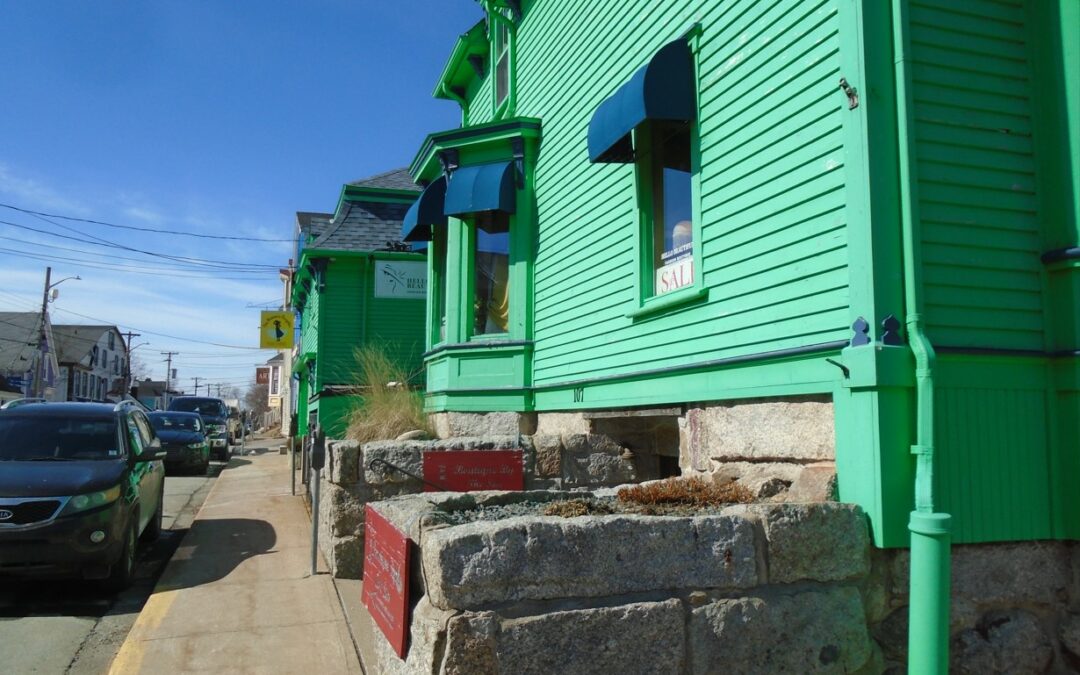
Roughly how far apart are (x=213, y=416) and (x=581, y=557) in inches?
1017

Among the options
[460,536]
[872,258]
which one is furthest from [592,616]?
[872,258]

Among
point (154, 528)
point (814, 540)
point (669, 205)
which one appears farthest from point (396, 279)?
point (814, 540)

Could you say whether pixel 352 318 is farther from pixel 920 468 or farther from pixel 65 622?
pixel 920 468

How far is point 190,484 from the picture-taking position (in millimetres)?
16953

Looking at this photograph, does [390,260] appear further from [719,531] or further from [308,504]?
[719,531]

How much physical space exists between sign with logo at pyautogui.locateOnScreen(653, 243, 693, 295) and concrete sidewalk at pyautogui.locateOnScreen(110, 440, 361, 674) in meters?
3.38

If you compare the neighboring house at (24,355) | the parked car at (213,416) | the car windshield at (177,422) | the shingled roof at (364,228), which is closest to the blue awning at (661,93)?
the shingled roof at (364,228)

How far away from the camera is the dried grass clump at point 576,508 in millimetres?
4102

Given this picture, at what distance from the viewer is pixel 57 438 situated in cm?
823

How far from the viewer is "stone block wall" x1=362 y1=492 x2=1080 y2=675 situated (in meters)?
3.27

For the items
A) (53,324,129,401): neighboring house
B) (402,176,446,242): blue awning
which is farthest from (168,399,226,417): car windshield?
(53,324,129,401): neighboring house

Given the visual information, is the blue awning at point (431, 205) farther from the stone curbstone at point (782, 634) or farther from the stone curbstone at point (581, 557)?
the stone curbstone at point (782, 634)

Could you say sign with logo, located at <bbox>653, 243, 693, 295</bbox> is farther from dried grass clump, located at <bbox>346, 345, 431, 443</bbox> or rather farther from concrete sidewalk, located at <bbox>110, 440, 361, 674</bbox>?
concrete sidewalk, located at <bbox>110, 440, 361, 674</bbox>

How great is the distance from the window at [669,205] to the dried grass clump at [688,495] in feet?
5.43
